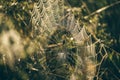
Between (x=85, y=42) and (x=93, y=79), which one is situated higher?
(x=85, y=42)

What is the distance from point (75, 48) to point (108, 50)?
0.84ft

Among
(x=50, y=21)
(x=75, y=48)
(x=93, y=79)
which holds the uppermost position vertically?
(x=50, y=21)

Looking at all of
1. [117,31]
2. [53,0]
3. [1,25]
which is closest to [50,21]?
[53,0]

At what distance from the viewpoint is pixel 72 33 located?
8.23 feet

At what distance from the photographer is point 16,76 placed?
248 cm

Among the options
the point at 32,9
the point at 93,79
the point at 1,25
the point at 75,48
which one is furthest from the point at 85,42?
the point at 1,25

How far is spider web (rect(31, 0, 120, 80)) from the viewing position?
2.46 m

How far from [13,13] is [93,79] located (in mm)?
687

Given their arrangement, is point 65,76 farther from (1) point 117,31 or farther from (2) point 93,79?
(1) point 117,31

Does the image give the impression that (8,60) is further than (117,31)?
No

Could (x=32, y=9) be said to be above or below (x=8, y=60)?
above

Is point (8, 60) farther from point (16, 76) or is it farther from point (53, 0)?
point (53, 0)

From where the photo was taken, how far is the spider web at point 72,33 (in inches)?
97.0

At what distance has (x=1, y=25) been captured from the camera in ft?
8.32
